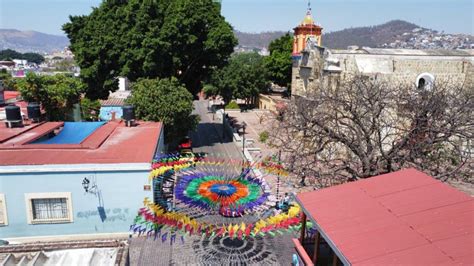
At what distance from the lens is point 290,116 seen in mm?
17812

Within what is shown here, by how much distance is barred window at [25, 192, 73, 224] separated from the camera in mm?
13578

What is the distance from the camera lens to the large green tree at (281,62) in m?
52.5

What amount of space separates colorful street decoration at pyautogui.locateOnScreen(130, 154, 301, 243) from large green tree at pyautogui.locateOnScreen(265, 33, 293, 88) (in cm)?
3868

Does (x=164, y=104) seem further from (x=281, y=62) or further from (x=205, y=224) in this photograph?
(x=281, y=62)

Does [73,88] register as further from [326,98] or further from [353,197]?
[353,197]

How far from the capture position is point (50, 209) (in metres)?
13.9

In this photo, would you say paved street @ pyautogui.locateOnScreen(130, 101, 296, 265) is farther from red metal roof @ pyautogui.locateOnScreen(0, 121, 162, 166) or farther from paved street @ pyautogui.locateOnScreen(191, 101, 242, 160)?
paved street @ pyautogui.locateOnScreen(191, 101, 242, 160)

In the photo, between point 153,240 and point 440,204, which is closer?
point 440,204

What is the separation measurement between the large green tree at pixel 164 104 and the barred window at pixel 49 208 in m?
10.3

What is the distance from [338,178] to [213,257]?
7.12m

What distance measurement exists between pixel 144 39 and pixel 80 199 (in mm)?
14566

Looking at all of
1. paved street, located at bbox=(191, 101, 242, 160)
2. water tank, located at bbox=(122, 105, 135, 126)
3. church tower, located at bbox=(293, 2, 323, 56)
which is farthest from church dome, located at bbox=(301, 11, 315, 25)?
water tank, located at bbox=(122, 105, 135, 126)

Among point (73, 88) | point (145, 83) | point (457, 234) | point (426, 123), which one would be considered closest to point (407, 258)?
point (457, 234)

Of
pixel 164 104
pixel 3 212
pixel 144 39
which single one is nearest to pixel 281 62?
pixel 144 39
